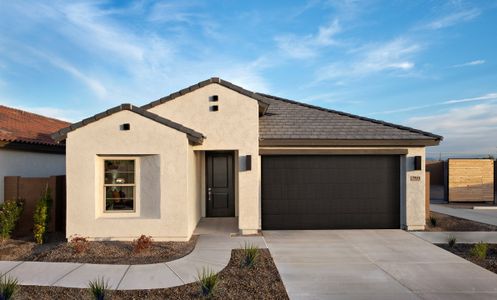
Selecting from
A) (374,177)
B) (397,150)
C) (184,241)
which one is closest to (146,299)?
(184,241)

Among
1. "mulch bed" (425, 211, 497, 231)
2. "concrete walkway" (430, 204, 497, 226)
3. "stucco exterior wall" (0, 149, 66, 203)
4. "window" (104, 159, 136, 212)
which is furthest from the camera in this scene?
"concrete walkway" (430, 204, 497, 226)

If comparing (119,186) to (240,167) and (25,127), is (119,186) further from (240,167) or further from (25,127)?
(25,127)

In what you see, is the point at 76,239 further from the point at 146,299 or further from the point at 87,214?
the point at 146,299

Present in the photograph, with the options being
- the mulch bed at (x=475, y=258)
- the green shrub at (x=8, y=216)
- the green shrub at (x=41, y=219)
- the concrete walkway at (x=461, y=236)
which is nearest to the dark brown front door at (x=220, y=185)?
the green shrub at (x=41, y=219)

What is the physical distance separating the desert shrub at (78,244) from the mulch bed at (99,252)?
0.05 meters

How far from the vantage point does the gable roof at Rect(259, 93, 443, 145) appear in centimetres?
929

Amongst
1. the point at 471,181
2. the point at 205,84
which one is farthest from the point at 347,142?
the point at 471,181

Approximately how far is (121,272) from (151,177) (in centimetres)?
282

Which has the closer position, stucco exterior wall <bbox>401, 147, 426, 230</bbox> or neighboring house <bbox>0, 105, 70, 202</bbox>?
stucco exterior wall <bbox>401, 147, 426, 230</bbox>

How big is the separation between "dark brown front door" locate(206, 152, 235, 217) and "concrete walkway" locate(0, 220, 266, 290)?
13.3 ft

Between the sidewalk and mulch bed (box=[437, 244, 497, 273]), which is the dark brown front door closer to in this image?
the sidewalk

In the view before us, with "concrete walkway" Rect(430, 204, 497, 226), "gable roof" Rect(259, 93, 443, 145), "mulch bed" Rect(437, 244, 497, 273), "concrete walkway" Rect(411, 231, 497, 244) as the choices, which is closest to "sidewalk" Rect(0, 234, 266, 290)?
"gable roof" Rect(259, 93, 443, 145)

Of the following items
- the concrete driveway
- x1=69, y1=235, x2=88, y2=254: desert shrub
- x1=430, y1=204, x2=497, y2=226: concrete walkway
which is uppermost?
x1=69, y1=235, x2=88, y2=254: desert shrub

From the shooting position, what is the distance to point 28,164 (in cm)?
1059
